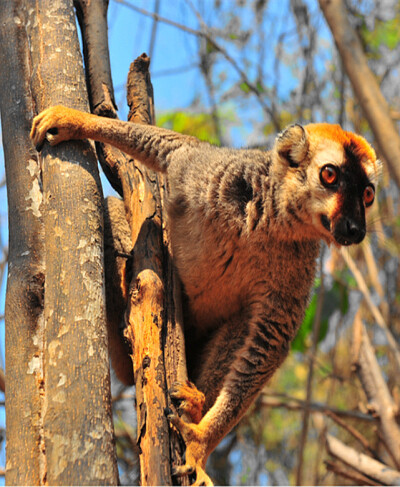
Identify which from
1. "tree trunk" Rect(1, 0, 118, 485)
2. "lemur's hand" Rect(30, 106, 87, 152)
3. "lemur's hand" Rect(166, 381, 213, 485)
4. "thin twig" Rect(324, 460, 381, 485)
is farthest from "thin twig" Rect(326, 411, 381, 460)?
"lemur's hand" Rect(30, 106, 87, 152)

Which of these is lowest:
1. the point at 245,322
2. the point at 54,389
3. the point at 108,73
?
the point at 54,389

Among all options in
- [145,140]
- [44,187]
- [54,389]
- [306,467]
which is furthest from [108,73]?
[306,467]

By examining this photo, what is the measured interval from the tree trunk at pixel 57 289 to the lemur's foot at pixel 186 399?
927 mm

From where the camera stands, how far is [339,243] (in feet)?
12.6

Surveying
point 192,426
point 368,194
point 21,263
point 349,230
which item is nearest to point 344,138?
point 368,194

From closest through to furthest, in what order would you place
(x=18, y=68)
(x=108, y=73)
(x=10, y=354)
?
1. (x=10, y=354)
2. (x=18, y=68)
3. (x=108, y=73)

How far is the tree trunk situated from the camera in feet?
7.48

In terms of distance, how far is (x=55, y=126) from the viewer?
11.2 ft

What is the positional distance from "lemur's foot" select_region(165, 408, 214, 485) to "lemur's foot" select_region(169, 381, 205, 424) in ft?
0.23

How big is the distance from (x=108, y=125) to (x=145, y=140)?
13.2 inches

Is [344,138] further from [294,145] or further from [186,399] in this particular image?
[186,399]

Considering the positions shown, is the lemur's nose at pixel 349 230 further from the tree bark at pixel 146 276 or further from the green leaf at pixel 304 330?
the green leaf at pixel 304 330

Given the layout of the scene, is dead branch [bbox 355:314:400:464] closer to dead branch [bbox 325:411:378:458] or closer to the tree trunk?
dead branch [bbox 325:411:378:458]

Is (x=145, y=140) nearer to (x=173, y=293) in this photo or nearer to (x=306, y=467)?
(x=173, y=293)
